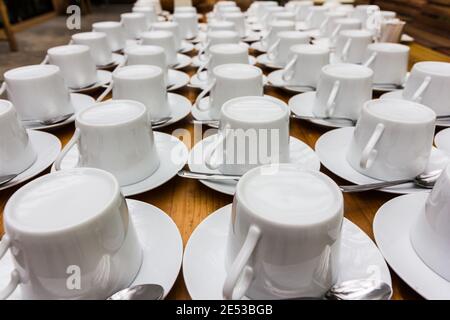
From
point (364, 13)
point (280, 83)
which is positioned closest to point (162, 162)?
point (280, 83)

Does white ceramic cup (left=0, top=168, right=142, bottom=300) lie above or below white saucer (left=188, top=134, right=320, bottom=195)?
above

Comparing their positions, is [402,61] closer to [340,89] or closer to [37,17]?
[340,89]

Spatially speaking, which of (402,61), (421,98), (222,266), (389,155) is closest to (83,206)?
(222,266)

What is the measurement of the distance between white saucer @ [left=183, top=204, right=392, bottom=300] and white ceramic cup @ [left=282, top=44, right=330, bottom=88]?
0.48 metres

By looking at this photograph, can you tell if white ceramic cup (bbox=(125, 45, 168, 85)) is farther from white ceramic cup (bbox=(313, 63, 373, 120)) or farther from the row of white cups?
white ceramic cup (bbox=(313, 63, 373, 120))

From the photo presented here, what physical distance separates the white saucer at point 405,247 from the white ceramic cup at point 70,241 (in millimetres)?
266

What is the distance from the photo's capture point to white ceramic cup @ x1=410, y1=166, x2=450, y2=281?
1.02 ft

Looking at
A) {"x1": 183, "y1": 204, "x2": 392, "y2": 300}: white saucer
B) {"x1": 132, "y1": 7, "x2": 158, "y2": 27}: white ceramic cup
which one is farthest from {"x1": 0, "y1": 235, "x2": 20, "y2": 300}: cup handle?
{"x1": 132, "y1": 7, "x2": 158, "y2": 27}: white ceramic cup

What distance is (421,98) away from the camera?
0.62 metres

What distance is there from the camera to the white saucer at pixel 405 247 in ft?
1.01

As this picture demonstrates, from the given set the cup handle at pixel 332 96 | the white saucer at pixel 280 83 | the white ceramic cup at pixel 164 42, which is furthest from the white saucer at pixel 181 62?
the cup handle at pixel 332 96

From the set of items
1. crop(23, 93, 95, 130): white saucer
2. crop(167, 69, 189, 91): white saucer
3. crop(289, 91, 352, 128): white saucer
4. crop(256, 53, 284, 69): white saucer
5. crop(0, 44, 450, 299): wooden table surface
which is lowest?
crop(0, 44, 450, 299): wooden table surface

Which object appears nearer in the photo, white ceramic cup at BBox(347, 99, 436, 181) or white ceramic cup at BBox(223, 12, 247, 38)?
white ceramic cup at BBox(347, 99, 436, 181)

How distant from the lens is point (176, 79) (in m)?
0.84
